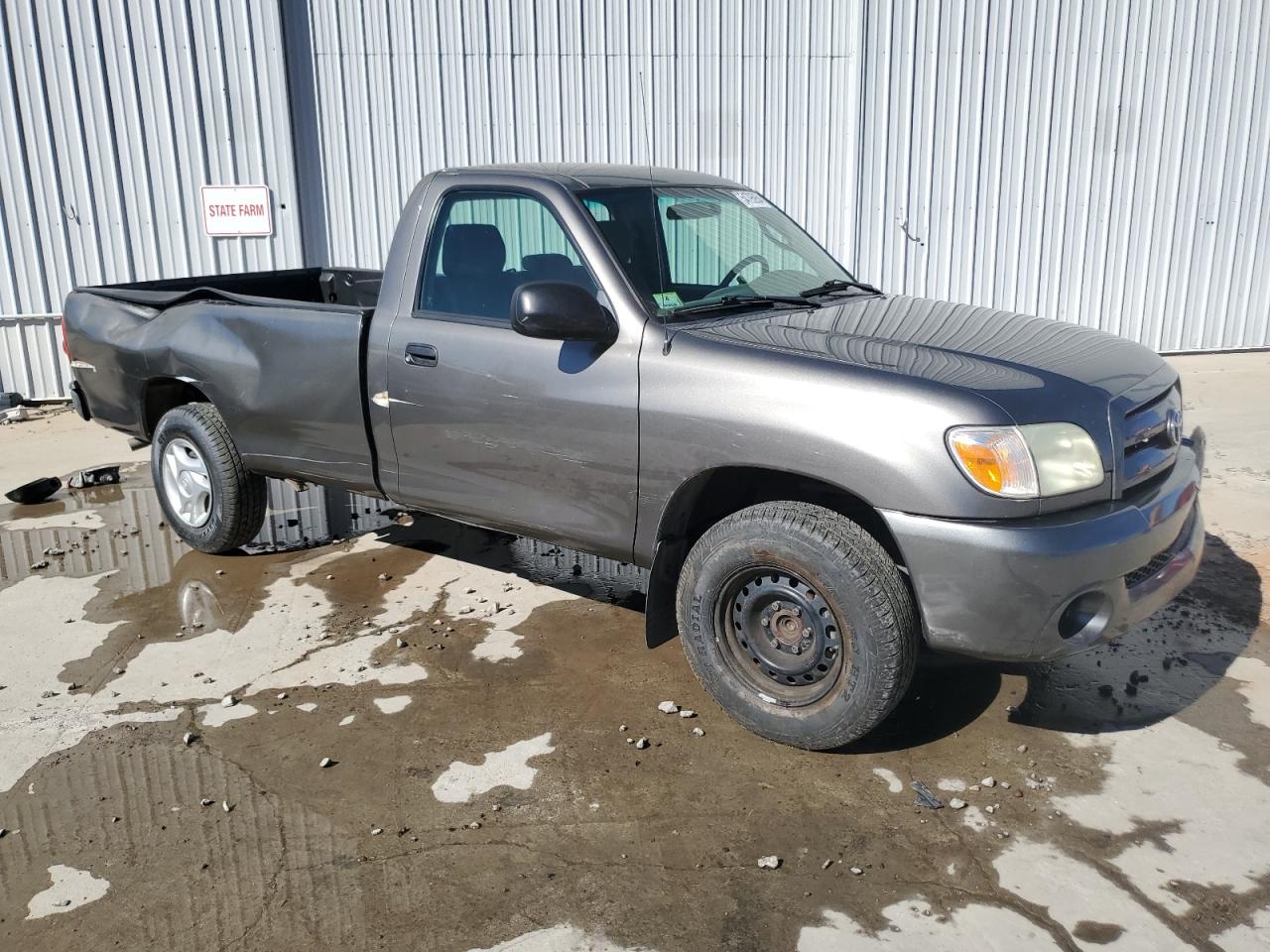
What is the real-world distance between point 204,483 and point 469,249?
217 cm

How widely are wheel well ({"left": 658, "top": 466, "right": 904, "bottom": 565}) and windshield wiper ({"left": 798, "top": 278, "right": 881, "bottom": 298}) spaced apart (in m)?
1.00

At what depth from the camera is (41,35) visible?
8.97 metres

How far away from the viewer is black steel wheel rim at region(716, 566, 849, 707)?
344cm

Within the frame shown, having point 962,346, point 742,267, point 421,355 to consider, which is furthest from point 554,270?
point 962,346

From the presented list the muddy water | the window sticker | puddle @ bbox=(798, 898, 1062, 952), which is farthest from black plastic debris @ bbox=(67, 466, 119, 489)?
puddle @ bbox=(798, 898, 1062, 952)

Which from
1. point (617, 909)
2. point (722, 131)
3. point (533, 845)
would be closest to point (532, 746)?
point (533, 845)

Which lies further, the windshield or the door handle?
the door handle

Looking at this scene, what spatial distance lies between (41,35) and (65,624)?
664 cm

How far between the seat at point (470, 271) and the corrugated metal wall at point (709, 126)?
207 inches

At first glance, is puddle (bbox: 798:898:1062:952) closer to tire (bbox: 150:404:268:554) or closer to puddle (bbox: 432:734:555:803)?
puddle (bbox: 432:734:555:803)

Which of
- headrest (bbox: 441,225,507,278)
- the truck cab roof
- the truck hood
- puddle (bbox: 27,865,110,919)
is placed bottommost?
puddle (bbox: 27,865,110,919)

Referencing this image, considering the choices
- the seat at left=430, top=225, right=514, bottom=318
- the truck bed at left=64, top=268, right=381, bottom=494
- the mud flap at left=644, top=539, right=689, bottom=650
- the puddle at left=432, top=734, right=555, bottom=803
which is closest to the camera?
the puddle at left=432, top=734, right=555, bottom=803

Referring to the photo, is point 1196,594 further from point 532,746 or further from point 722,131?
point 722,131

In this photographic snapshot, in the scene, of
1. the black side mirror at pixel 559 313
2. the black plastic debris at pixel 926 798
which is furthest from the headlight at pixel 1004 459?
the black side mirror at pixel 559 313
